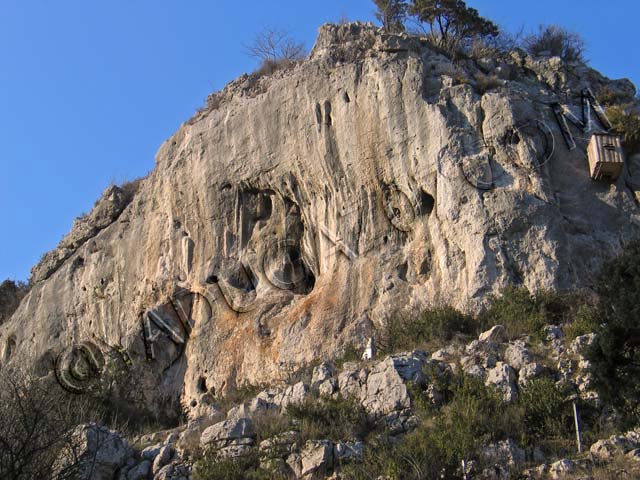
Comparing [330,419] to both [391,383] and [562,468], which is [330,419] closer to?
[391,383]

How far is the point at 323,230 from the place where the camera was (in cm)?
2100

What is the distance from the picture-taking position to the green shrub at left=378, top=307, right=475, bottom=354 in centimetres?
1808

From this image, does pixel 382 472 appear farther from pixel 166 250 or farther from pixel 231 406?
pixel 166 250

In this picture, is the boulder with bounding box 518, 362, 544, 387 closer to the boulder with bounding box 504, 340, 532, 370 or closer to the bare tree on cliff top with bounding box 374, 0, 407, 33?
the boulder with bounding box 504, 340, 532, 370

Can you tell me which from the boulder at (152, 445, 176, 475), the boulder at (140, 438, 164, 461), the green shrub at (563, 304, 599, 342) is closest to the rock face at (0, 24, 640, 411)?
the green shrub at (563, 304, 599, 342)

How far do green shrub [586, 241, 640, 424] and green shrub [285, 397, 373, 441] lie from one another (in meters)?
3.55

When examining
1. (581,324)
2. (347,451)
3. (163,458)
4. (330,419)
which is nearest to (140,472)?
(163,458)

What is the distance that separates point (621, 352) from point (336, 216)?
25.5ft

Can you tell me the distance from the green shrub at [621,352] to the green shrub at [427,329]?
380 centimetres

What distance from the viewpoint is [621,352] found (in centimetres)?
1421

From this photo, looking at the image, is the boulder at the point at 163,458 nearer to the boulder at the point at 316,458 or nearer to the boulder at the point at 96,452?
the boulder at the point at 96,452

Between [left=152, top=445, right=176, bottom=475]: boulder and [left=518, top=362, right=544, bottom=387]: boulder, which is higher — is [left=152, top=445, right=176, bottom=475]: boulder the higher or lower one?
the lower one

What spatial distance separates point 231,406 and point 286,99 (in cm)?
683

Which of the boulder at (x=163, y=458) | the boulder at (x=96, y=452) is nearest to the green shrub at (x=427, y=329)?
the boulder at (x=163, y=458)
